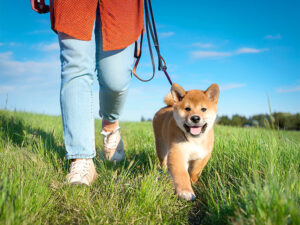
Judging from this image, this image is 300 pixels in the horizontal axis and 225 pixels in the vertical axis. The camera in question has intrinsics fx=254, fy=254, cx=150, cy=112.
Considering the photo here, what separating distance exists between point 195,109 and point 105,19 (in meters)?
1.19

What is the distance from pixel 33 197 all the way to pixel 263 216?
1323mm

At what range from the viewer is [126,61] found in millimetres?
2531

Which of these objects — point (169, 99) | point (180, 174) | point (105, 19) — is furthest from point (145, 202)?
point (169, 99)

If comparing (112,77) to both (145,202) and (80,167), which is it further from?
(145,202)

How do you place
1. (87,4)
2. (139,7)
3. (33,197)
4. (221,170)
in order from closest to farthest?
(33,197) < (87,4) < (221,170) < (139,7)

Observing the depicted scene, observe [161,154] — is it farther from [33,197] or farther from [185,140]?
[33,197]

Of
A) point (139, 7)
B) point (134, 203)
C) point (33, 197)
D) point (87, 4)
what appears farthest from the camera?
point (139, 7)

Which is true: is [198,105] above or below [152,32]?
below

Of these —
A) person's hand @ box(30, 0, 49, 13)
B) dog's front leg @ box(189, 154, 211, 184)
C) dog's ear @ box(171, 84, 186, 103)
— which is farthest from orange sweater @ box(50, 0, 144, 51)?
dog's front leg @ box(189, 154, 211, 184)

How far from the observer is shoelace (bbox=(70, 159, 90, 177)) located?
2.15 meters

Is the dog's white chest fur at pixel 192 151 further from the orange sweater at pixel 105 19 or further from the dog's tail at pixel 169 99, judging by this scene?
the orange sweater at pixel 105 19

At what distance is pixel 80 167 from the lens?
2.19 meters

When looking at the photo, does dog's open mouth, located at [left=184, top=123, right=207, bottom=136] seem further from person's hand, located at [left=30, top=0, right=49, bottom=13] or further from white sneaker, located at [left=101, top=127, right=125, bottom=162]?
person's hand, located at [left=30, top=0, right=49, bottom=13]

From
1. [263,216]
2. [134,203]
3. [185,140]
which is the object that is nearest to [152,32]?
[185,140]
